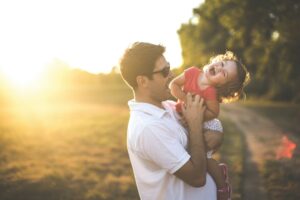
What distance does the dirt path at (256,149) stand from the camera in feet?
24.8

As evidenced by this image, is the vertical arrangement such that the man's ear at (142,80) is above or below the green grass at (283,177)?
above

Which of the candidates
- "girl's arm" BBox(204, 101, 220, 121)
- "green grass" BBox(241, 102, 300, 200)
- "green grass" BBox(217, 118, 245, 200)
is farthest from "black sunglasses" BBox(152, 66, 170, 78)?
"green grass" BBox(241, 102, 300, 200)

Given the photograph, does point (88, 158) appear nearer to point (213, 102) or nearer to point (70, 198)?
point (70, 198)

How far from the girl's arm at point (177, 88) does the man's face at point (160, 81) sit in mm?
261

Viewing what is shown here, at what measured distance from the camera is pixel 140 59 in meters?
2.93

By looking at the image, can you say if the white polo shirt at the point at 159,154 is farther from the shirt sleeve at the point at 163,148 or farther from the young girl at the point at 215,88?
the young girl at the point at 215,88

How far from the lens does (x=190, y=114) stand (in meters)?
2.99

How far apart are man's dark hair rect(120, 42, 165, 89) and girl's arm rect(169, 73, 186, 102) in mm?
409

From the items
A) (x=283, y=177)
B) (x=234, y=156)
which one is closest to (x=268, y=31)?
(x=234, y=156)

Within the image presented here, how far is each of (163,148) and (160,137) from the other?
8cm

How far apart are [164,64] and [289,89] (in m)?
35.5

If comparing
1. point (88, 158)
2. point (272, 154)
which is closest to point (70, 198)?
point (88, 158)

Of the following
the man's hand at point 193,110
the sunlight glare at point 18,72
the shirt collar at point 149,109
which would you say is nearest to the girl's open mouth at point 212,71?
the man's hand at point 193,110

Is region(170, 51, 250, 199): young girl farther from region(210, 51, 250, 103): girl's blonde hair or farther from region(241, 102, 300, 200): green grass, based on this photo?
region(241, 102, 300, 200): green grass
